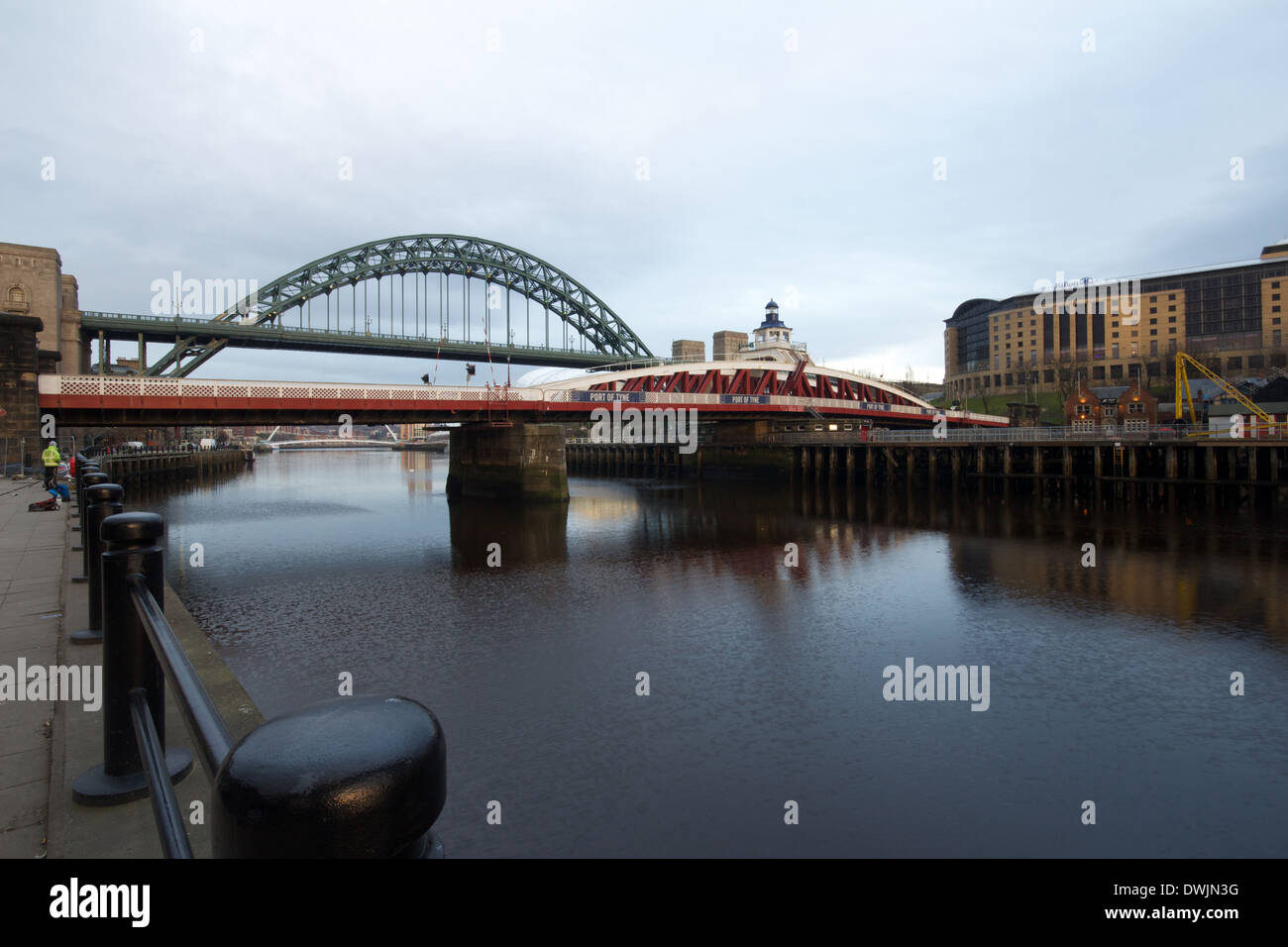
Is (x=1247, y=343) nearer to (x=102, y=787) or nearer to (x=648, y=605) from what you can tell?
(x=648, y=605)

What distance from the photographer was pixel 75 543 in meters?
13.0

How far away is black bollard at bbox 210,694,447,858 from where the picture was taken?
1365mm

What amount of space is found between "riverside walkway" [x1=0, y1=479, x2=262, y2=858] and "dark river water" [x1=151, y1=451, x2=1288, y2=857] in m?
3.17

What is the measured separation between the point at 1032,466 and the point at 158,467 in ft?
278

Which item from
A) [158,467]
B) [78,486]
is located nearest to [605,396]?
[78,486]

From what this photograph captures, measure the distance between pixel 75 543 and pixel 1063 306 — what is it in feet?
542

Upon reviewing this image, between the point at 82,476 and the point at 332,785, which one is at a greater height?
the point at 82,476

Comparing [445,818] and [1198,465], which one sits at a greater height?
[1198,465]

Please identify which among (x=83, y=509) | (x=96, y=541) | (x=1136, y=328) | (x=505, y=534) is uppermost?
(x=1136, y=328)

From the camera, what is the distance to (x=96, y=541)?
6.96 metres

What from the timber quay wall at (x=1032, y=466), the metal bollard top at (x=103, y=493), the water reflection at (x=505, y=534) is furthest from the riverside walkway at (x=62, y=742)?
the timber quay wall at (x=1032, y=466)

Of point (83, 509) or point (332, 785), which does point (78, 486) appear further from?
point (332, 785)
